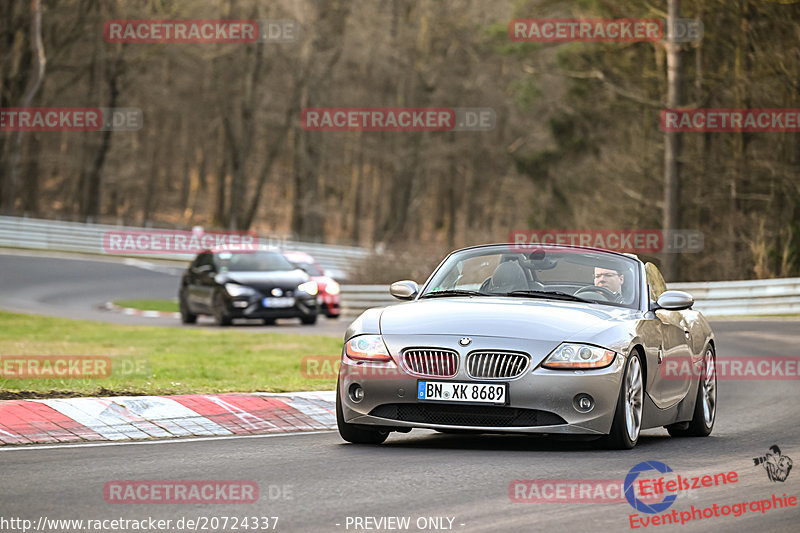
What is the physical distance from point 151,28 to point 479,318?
52.1 meters

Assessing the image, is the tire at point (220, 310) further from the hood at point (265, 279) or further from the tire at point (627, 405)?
the tire at point (627, 405)

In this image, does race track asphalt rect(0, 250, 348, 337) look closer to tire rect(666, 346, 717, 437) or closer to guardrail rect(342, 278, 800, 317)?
guardrail rect(342, 278, 800, 317)

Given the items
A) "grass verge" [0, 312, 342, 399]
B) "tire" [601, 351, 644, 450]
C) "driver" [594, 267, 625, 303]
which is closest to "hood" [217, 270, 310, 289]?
"grass verge" [0, 312, 342, 399]

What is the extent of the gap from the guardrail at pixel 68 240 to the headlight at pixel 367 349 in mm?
41915

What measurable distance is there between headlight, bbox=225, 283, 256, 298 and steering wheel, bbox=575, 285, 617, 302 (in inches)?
689

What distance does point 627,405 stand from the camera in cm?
908

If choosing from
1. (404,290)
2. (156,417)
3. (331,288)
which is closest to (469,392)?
(404,290)

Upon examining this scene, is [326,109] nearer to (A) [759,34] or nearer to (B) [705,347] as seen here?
(A) [759,34]

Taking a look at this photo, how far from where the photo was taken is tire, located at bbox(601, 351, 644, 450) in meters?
8.95

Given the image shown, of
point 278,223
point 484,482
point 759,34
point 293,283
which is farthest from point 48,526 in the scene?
point 278,223

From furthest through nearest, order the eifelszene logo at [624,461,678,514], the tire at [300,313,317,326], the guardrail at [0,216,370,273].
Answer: the guardrail at [0,216,370,273]
the tire at [300,313,317,326]
the eifelszene logo at [624,461,678,514]

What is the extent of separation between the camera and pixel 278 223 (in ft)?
311

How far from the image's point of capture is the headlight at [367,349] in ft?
Result: 29.6

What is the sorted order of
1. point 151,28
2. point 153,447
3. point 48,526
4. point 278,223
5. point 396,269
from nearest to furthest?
point 48,526 < point 153,447 < point 396,269 < point 151,28 < point 278,223
